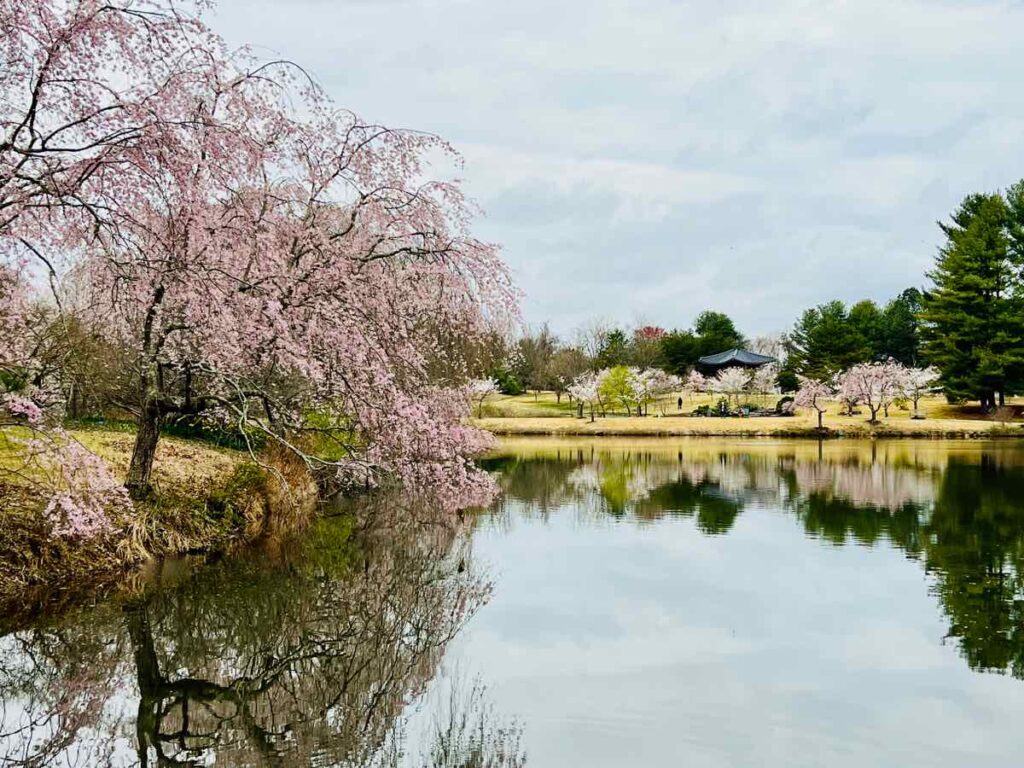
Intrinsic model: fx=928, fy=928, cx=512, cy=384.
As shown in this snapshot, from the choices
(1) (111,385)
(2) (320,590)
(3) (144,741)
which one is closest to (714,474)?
(1) (111,385)

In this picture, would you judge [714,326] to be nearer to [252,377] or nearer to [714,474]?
[714,474]

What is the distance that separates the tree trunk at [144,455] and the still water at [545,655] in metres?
1.19

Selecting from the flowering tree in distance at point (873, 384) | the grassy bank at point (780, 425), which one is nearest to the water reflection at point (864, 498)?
the grassy bank at point (780, 425)

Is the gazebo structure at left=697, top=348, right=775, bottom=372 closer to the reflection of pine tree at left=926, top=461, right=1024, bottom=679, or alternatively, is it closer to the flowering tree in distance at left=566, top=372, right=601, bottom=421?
the flowering tree in distance at left=566, top=372, right=601, bottom=421

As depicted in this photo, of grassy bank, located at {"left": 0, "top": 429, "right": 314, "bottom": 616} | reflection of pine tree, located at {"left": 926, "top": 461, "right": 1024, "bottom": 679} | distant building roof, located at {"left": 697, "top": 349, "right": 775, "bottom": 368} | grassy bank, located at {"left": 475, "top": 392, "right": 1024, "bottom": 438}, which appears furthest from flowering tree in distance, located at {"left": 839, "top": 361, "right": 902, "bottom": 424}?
grassy bank, located at {"left": 0, "top": 429, "right": 314, "bottom": 616}

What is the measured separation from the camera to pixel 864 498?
73.5 ft

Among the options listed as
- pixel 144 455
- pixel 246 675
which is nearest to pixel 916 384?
pixel 144 455

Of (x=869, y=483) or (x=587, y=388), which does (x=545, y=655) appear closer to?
(x=869, y=483)

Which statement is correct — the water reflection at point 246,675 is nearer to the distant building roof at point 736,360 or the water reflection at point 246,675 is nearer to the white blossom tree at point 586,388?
the white blossom tree at point 586,388

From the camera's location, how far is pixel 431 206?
12023mm

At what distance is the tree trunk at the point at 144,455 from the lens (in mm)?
12578

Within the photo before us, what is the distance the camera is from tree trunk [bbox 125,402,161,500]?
41.3ft

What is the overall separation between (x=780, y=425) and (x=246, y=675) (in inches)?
1858

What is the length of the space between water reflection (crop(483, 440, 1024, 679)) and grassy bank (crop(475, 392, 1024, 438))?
728cm
